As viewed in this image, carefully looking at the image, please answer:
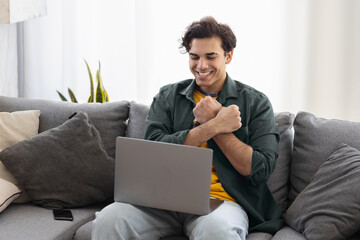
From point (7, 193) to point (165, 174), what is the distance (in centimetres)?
83

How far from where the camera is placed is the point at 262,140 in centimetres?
211

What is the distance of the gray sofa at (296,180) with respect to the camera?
6.30 feet

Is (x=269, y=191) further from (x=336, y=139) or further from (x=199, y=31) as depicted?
(x=199, y=31)

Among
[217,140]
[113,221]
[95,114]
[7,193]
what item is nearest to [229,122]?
[217,140]

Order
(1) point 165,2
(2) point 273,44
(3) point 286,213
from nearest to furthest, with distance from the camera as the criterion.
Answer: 1. (3) point 286,213
2. (2) point 273,44
3. (1) point 165,2

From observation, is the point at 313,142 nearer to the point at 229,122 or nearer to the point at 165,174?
the point at 229,122

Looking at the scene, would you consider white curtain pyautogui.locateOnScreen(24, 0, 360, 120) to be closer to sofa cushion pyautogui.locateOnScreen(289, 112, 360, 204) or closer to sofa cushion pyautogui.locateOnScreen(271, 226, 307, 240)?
sofa cushion pyautogui.locateOnScreen(289, 112, 360, 204)

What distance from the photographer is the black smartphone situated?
220cm

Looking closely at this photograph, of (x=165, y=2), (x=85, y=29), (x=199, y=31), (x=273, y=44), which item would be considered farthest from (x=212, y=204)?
(x=85, y=29)

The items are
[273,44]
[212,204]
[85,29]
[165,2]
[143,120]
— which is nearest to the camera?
[212,204]

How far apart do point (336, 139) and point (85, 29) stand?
6.90 ft

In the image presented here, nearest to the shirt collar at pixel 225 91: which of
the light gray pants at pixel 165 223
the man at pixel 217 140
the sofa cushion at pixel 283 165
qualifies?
the man at pixel 217 140

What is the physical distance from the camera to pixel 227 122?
2.05 meters

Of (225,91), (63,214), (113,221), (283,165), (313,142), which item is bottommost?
(63,214)
